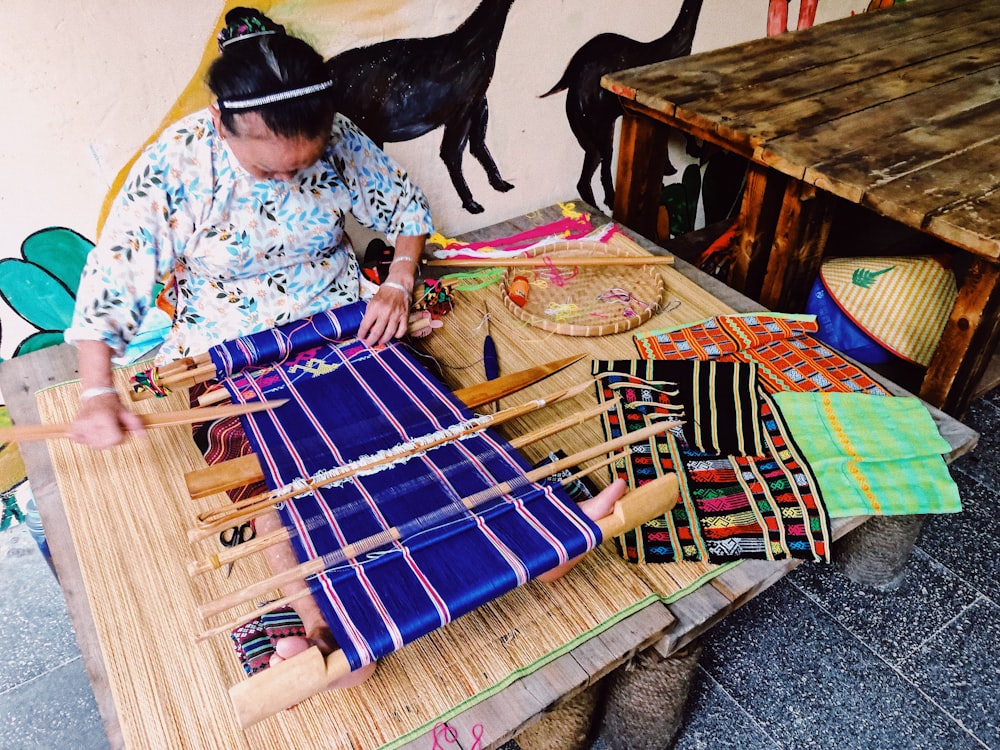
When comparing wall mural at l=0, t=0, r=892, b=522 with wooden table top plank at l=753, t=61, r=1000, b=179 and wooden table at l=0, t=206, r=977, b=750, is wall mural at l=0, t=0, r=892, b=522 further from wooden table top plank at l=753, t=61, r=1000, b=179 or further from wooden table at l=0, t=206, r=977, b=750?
wooden table top plank at l=753, t=61, r=1000, b=179

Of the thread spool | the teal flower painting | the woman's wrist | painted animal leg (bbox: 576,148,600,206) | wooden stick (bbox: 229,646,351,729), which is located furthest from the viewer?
painted animal leg (bbox: 576,148,600,206)

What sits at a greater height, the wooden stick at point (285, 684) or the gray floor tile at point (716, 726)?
the wooden stick at point (285, 684)

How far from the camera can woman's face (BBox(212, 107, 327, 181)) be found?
4.41 feet

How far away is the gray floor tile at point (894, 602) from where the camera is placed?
1.89 metres

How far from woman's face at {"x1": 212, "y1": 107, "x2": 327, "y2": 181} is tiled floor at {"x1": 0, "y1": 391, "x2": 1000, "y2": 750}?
Answer: 1404 millimetres

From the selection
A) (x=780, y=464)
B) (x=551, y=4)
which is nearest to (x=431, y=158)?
(x=551, y=4)

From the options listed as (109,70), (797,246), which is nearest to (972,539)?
(797,246)

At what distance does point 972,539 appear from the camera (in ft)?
7.00

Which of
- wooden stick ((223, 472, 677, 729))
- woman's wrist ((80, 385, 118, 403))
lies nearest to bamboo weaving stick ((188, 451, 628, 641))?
wooden stick ((223, 472, 677, 729))

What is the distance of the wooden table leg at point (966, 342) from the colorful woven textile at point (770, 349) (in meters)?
0.19

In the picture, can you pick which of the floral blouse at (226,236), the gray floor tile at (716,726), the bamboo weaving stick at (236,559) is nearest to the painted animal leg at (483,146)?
the floral blouse at (226,236)

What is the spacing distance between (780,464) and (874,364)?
0.81 meters

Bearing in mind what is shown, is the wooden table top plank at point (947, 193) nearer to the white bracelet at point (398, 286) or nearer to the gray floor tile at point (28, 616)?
the white bracelet at point (398, 286)

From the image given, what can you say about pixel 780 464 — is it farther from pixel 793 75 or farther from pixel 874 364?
pixel 793 75
